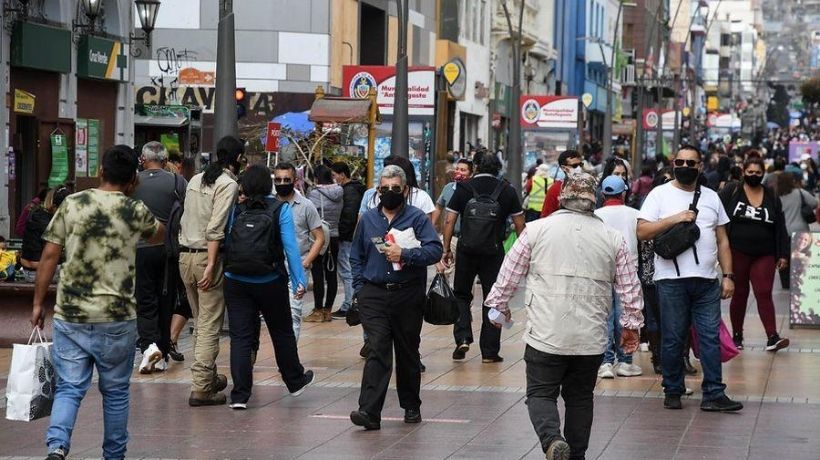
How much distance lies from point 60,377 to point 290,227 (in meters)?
2.90

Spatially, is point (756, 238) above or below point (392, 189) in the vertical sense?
below

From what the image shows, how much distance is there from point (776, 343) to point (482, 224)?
3.01 meters

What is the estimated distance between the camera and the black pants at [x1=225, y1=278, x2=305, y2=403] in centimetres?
1098

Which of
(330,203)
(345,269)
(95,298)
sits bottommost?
(345,269)

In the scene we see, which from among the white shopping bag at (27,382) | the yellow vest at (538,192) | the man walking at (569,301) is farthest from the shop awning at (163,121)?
the man walking at (569,301)

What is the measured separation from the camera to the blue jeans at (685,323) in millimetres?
11086

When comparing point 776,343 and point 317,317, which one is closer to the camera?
point 776,343

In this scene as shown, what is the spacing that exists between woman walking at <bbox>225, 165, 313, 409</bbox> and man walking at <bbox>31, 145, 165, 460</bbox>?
243 cm

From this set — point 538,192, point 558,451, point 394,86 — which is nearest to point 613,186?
point 558,451

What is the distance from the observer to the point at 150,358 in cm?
1258

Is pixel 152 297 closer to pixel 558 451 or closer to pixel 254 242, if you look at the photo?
pixel 254 242

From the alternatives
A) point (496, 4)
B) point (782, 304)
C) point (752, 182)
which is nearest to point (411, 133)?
point (782, 304)

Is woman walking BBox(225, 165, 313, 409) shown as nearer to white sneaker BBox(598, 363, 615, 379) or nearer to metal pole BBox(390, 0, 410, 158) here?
white sneaker BBox(598, 363, 615, 379)

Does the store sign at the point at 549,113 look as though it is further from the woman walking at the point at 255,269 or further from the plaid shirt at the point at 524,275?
the plaid shirt at the point at 524,275
